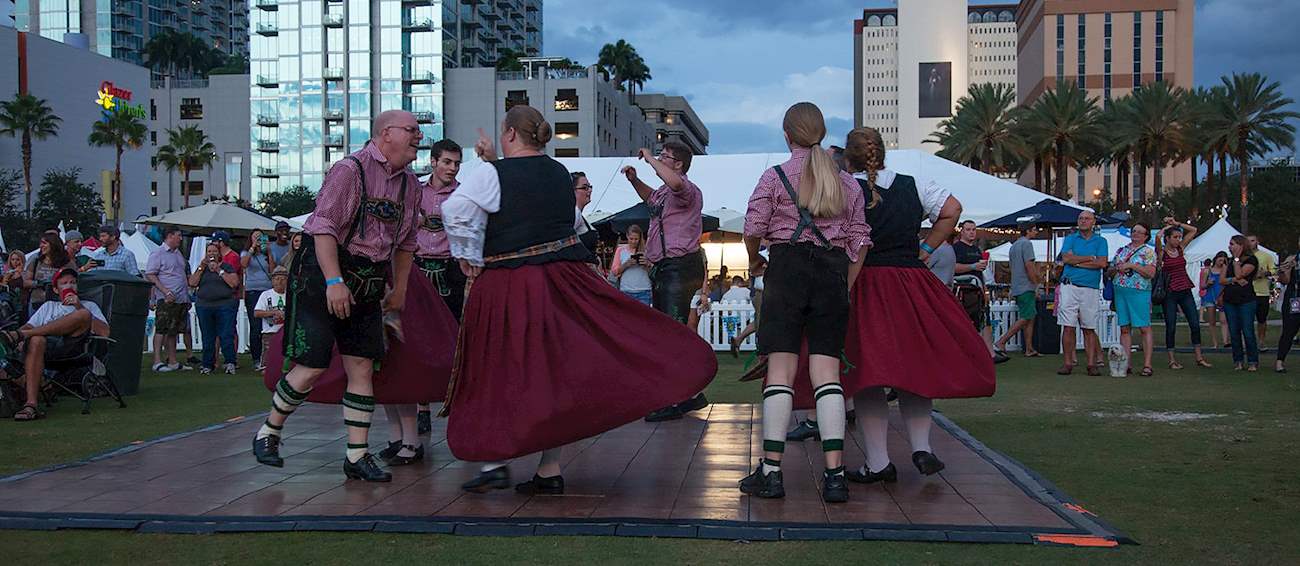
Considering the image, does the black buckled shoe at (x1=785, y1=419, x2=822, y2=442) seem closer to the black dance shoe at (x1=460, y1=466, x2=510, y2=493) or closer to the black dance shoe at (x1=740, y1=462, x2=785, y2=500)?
the black dance shoe at (x1=740, y1=462, x2=785, y2=500)

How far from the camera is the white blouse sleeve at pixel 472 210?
512cm

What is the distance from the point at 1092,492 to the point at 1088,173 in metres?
168

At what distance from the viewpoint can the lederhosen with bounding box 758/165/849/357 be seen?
17.2ft

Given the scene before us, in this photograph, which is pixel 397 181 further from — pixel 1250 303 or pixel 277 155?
pixel 277 155

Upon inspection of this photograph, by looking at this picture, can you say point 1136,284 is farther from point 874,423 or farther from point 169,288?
point 169,288

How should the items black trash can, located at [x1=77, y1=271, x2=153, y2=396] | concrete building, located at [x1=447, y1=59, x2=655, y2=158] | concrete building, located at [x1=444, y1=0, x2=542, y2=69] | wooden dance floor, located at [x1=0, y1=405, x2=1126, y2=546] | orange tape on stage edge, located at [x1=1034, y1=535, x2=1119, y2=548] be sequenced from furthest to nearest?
1. concrete building, located at [x1=444, y1=0, x2=542, y2=69]
2. concrete building, located at [x1=447, y1=59, x2=655, y2=158]
3. black trash can, located at [x1=77, y1=271, x2=153, y2=396]
4. wooden dance floor, located at [x1=0, y1=405, x2=1126, y2=546]
5. orange tape on stage edge, located at [x1=1034, y1=535, x2=1119, y2=548]

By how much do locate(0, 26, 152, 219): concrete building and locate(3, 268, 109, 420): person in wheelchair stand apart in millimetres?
81867

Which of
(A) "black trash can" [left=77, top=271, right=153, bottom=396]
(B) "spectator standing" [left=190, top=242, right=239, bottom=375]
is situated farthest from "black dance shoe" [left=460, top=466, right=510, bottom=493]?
(B) "spectator standing" [left=190, top=242, right=239, bottom=375]

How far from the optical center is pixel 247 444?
7.15m

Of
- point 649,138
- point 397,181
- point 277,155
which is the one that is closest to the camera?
point 397,181

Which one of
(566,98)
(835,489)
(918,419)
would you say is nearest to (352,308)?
(835,489)

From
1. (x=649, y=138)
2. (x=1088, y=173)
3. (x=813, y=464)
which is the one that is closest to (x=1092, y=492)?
(x=813, y=464)

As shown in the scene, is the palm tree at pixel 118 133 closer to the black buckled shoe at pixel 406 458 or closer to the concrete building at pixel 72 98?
the concrete building at pixel 72 98

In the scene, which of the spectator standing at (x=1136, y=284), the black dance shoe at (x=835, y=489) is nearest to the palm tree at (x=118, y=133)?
the spectator standing at (x=1136, y=284)
